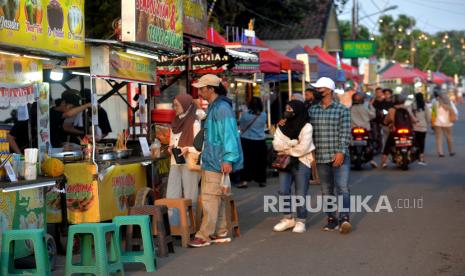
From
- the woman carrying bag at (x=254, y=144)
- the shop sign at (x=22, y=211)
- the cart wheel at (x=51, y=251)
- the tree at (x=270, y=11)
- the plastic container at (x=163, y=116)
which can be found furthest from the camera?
the tree at (x=270, y=11)

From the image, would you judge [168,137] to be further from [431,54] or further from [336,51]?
[431,54]

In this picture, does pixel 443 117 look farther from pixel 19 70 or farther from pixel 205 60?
pixel 19 70

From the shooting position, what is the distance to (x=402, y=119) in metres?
21.0

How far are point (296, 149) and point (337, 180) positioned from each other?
0.68 metres

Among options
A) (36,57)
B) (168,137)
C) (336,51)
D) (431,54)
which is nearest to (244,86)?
(168,137)

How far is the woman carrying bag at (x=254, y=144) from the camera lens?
18.2 metres

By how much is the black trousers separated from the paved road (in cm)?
269

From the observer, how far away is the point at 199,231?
35.1 ft

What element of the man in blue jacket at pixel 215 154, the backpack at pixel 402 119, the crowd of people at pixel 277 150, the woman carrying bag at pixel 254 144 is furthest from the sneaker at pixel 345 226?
the backpack at pixel 402 119

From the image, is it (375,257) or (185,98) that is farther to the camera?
(185,98)

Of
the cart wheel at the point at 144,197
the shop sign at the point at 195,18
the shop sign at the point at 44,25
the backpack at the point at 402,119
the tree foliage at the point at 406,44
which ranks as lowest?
the cart wheel at the point at 144,197

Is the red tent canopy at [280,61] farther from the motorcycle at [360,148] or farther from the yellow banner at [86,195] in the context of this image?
the yellow banner at [86,195]

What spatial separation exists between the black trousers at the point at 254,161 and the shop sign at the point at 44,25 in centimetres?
852

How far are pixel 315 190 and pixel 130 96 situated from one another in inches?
160
